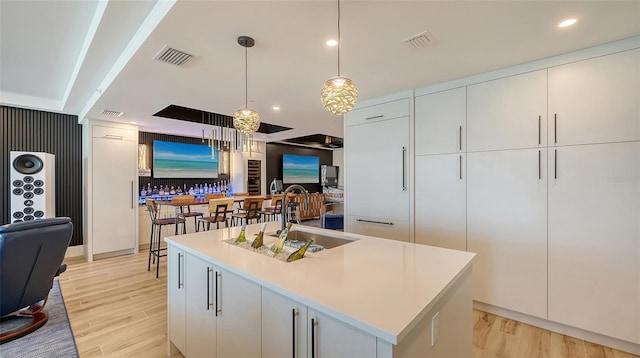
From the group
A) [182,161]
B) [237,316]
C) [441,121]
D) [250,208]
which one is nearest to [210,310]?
[237,316]

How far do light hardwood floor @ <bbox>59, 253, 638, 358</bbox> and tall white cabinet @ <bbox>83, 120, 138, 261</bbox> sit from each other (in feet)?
3.38

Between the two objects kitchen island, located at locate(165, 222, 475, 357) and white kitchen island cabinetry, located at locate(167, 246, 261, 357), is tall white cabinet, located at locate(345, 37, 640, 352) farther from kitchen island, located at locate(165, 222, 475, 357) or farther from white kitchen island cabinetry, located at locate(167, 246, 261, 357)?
white kitchen island cabinetry, located at locate(167, 246, 261, 357)

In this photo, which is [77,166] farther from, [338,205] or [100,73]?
[338,205]

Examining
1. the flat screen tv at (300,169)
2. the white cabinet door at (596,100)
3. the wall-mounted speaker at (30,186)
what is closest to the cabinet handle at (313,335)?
the white cabinet door at (596,100)

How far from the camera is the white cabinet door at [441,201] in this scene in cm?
279

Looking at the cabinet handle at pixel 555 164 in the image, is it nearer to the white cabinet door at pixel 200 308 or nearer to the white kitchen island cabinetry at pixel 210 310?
the white kitchen island cabinetry at pixel 210 310

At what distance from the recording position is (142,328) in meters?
2.42

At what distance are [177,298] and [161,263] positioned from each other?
2.78 meters

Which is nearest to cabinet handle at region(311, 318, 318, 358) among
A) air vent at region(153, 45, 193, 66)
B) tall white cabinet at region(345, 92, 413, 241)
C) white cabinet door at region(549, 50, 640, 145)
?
air vent at region(153, 45, 193, 66)

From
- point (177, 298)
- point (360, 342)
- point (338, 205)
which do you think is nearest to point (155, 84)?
point (177, 298)

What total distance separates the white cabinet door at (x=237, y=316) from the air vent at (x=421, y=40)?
6.45ft

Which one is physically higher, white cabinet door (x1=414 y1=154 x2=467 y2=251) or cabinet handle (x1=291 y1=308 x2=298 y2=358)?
white cabinet door (x1=414 y1=154 x2=467 y2=251)

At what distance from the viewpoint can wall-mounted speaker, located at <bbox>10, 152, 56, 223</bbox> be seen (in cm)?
365

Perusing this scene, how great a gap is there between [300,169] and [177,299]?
22.4 ft
